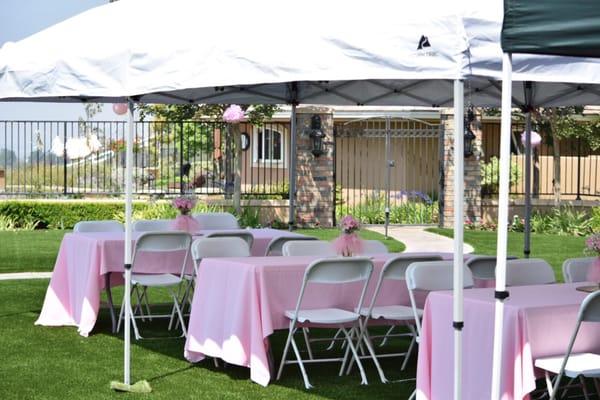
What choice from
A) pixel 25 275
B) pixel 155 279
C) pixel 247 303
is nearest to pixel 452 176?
pixel 25 275

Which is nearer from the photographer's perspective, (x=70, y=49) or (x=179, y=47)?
(x=179, y=47)

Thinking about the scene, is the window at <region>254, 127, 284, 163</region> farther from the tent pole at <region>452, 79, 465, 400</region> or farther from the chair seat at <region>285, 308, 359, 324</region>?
the tent pole at <region>452, 79, 465, 400</region>

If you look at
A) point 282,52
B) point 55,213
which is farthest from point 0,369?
point 55,213

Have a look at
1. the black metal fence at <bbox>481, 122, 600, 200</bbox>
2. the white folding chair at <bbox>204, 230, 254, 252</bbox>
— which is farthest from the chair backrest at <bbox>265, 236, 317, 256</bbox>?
the black metal fence at <bbox>481, 122, 600, 200</bbox>

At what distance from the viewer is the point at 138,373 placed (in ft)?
26.9

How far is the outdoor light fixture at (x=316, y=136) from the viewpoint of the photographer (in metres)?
22.5

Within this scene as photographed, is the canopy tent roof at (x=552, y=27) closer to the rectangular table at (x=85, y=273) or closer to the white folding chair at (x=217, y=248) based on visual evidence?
the white folding chair at (x=217, y=248)

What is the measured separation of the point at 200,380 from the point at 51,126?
16.2m

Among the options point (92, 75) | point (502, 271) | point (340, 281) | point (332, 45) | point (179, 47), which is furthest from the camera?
point (340, 281)

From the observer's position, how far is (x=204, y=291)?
841cm

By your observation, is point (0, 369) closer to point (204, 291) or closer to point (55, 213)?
point (204, 291)

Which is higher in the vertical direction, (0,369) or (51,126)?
(51,126)

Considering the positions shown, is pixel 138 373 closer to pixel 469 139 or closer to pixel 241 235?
pixel 241 235

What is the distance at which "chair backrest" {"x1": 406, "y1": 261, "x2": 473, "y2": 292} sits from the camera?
726 centimetres
